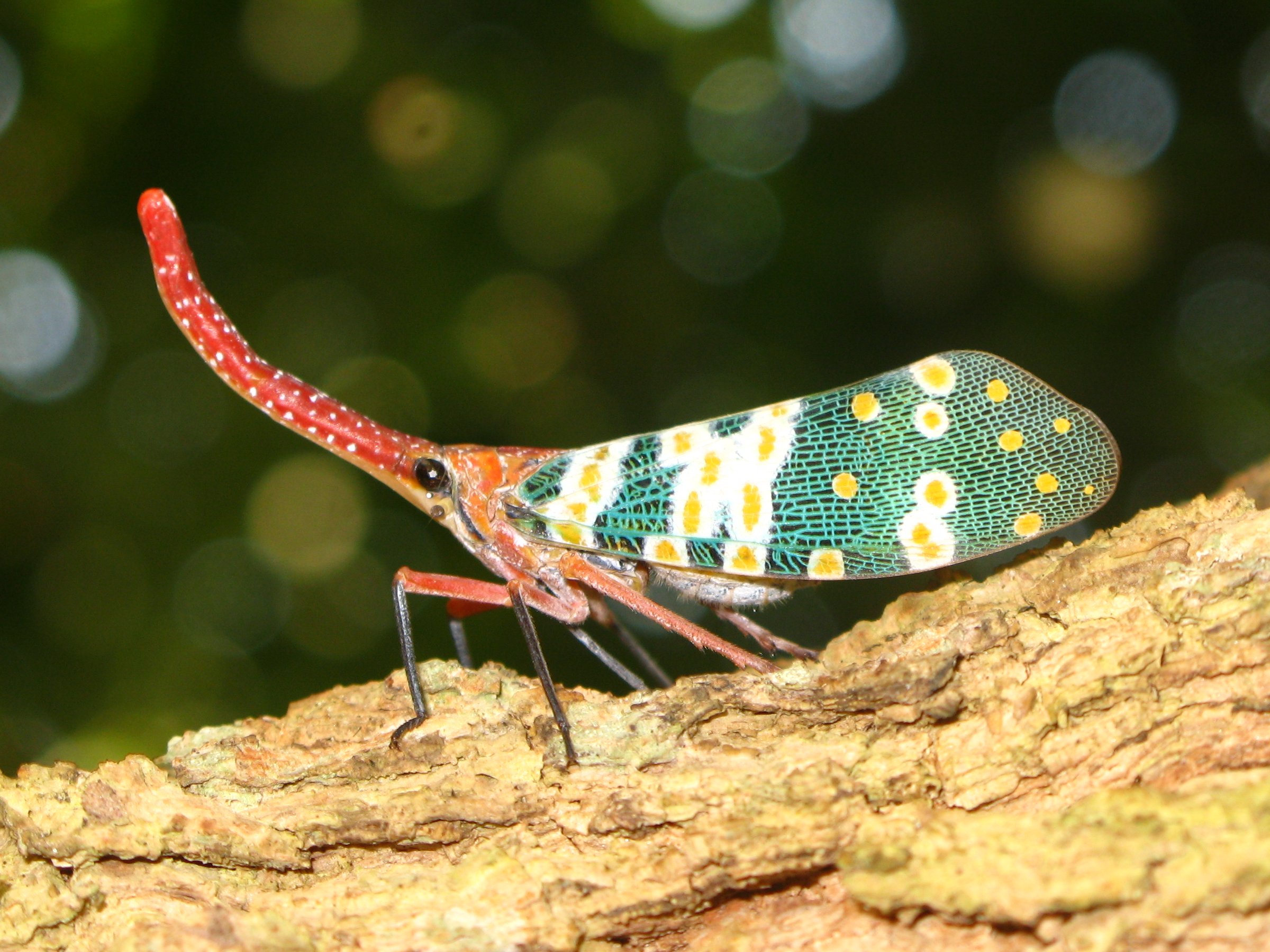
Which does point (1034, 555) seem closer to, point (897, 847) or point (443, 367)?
point (897, 847)

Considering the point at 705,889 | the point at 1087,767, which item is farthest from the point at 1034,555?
the point at 705,889

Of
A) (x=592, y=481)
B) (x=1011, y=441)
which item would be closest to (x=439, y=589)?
(x=592, y=481)

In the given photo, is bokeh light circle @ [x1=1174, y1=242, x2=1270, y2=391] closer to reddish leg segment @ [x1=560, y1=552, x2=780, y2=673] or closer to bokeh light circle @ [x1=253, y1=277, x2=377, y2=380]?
reddish leg segment @ [x1=560, y1=552, x2=780, y2=673]

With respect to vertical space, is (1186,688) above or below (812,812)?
above

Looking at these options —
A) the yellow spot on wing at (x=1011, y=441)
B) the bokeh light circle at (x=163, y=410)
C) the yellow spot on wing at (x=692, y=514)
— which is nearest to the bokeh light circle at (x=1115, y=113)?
the yellow spot on wing at (x=1011, y=441)

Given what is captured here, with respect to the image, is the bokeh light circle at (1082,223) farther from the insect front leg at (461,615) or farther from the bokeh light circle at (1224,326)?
the insect front leg at (461,615)

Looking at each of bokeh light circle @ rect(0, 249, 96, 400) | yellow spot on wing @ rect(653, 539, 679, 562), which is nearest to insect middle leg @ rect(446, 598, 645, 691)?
yellow spot on wing @ rect(653, 539, 679, 562)
